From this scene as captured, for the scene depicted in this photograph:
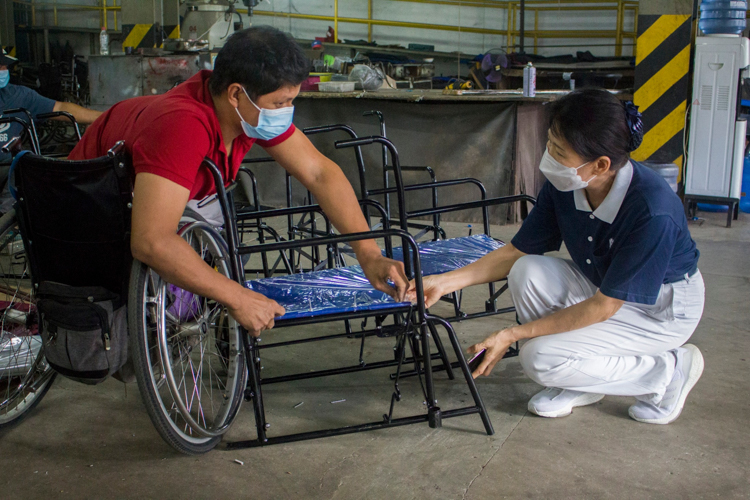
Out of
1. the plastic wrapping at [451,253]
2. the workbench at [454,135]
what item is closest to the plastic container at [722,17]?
the workbench at [454,135]

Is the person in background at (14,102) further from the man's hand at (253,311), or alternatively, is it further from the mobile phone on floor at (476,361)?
the mobile phone on floor at (476,361)

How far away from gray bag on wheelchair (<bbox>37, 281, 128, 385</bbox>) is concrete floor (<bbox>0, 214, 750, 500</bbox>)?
263 mm

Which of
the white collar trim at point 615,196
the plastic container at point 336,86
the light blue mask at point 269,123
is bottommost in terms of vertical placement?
the white collar trim at point 615,196

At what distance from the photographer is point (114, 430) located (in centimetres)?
188

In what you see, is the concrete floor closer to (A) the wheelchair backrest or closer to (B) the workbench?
(A) the wheelchair backrest

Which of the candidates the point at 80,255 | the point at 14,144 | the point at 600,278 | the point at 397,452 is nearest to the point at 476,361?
the point at 397,452

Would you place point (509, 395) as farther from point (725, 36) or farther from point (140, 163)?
point (725, 36)

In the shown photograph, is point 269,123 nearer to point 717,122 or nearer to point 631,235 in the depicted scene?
point 631,235

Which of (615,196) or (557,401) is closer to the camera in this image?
(615,196)

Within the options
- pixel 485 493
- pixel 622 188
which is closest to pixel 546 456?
pixel 485 493

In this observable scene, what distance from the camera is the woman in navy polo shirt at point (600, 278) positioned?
1.61 m

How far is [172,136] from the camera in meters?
1.51

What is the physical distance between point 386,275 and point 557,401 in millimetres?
611

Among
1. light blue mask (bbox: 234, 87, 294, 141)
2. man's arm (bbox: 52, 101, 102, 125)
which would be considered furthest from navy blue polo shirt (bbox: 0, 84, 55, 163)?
light blue mask (bbox: 234, 87, 294, 141)
